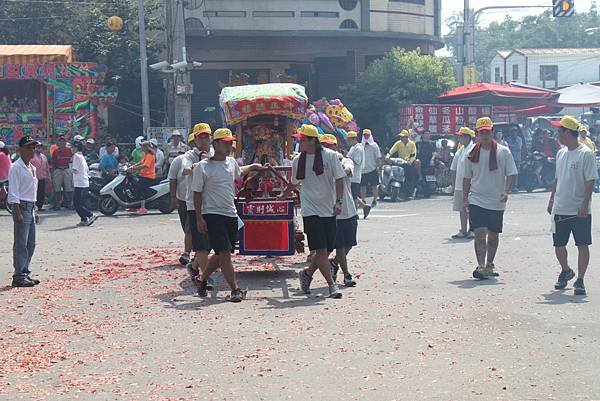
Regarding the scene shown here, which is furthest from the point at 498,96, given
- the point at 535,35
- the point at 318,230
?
the point at 535,35

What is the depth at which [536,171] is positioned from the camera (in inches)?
1133

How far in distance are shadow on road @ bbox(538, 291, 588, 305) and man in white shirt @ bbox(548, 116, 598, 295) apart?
0.48ft

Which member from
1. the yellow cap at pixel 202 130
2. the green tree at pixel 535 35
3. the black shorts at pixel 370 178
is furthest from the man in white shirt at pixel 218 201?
the green tree at pixel 535 35

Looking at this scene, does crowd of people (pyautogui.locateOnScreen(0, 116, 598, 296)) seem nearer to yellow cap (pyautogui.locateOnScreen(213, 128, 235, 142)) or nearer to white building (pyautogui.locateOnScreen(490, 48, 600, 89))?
yellow cap (pyautogui.locateOnScreen(213, 128, 235, 142))

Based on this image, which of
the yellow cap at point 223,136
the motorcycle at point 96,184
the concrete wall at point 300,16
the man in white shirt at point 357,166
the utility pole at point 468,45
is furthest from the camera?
the utility pole at point 468,45

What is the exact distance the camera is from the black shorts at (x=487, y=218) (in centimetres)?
1224

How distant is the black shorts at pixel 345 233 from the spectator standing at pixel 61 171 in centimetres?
1325

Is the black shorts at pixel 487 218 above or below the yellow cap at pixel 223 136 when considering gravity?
below

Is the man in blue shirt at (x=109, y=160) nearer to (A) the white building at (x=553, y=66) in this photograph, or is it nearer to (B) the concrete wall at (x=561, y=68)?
(A) the white building at (x=553, y=66)

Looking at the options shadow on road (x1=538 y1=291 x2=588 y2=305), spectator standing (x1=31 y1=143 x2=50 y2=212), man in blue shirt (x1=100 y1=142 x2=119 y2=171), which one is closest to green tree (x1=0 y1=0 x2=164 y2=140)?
man in blue shirt (x1=100 y1=142 x2=119 y2=171)

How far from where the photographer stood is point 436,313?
32.7ft

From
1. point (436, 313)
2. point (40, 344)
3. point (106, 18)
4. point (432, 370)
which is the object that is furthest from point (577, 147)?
point (106, 18)

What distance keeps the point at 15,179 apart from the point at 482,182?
5.63 meters

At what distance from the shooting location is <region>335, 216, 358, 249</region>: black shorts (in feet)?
39.0
